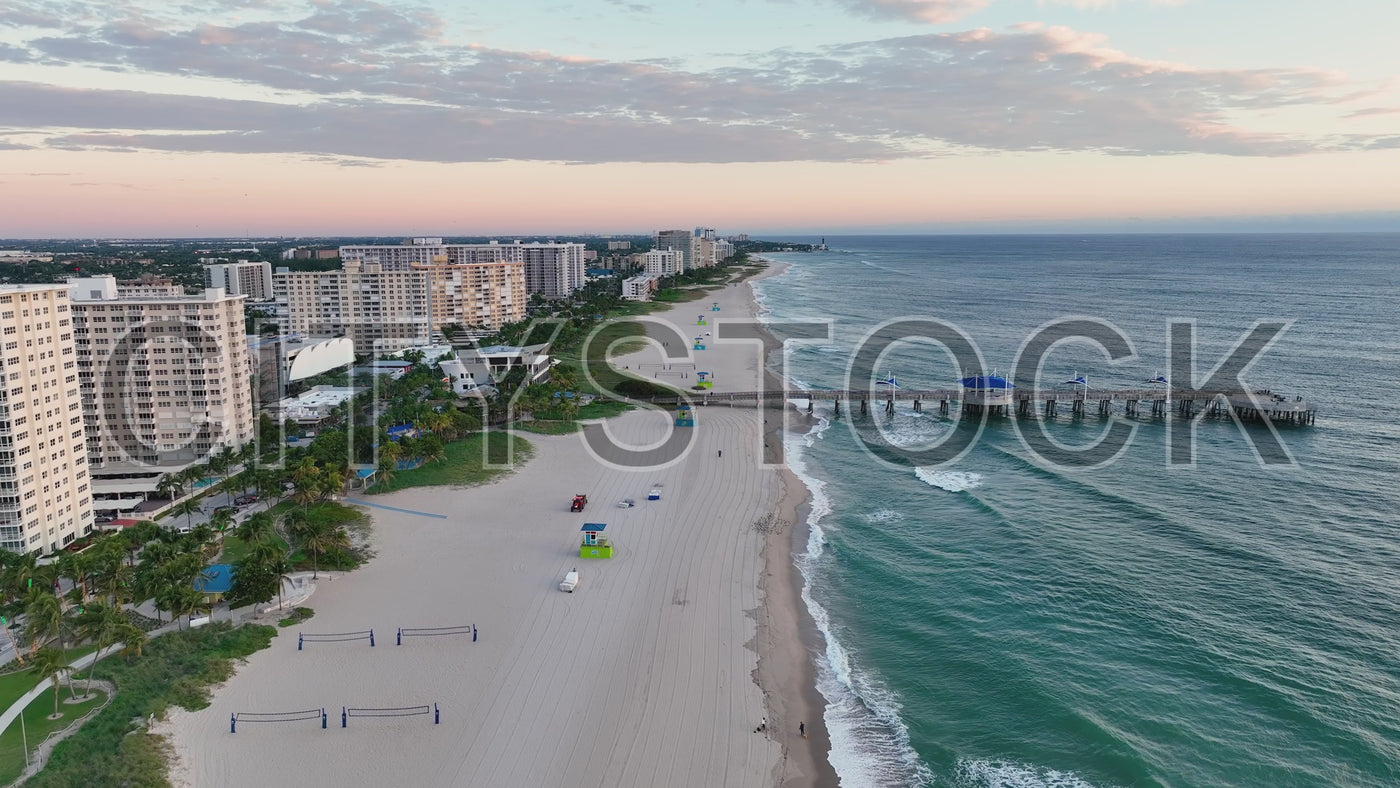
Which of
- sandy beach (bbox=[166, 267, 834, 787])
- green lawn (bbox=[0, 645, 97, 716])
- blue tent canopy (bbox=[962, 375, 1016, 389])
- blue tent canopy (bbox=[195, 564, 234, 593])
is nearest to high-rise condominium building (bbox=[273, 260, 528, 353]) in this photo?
sandy beach (bbox=[166, 267, 834, 787])

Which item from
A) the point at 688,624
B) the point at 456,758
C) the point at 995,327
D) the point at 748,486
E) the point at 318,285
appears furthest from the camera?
the point at 995,327

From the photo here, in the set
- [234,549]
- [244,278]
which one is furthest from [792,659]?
[244,278]

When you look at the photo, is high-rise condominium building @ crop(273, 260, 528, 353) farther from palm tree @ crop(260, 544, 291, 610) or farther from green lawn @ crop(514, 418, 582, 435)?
palm tree @ crop(260, 544, 291, 610)

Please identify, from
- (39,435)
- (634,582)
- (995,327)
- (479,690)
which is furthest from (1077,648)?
(995,327)

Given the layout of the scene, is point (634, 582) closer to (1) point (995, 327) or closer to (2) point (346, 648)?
(2) point (346, 648)

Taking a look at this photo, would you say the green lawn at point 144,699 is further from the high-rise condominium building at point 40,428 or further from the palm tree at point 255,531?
the high-rise condominium building at point 40,428
